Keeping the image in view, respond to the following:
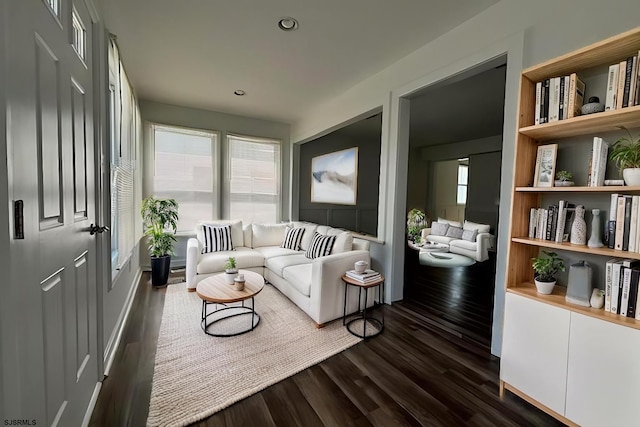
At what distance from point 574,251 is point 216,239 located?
3.91 metres

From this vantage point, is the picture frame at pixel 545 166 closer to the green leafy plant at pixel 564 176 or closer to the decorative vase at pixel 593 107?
the green leafy plant at pixel 564 176

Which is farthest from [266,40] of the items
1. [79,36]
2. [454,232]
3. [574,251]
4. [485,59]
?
[454,232]

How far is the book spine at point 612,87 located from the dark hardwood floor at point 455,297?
195cm

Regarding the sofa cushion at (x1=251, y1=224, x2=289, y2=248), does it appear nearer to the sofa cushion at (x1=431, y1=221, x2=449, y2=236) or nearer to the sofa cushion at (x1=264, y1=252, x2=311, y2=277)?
the sofa cushion at (x1=264, y1=252, x2=311, y2=277)

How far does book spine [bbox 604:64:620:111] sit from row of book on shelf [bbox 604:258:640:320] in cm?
83

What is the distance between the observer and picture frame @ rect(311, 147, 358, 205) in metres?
4.84

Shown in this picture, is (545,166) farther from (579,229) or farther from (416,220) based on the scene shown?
(416,220)

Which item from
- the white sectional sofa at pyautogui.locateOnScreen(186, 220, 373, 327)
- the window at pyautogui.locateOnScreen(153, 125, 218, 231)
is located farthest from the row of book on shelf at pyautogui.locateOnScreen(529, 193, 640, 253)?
the window at pyautogui.locateOnScreen(153, 125, 218, 231)

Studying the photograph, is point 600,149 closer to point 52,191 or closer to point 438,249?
point 52,191

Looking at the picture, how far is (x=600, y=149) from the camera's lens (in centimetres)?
149

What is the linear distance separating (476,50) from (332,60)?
146 cm

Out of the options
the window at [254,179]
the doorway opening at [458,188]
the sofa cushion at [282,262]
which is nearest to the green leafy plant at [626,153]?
the doorway opening at [458,188]

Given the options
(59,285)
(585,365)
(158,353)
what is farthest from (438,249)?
(59,285)

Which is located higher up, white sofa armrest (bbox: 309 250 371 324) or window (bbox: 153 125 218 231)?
window (bbox: 153 125 218 231)
